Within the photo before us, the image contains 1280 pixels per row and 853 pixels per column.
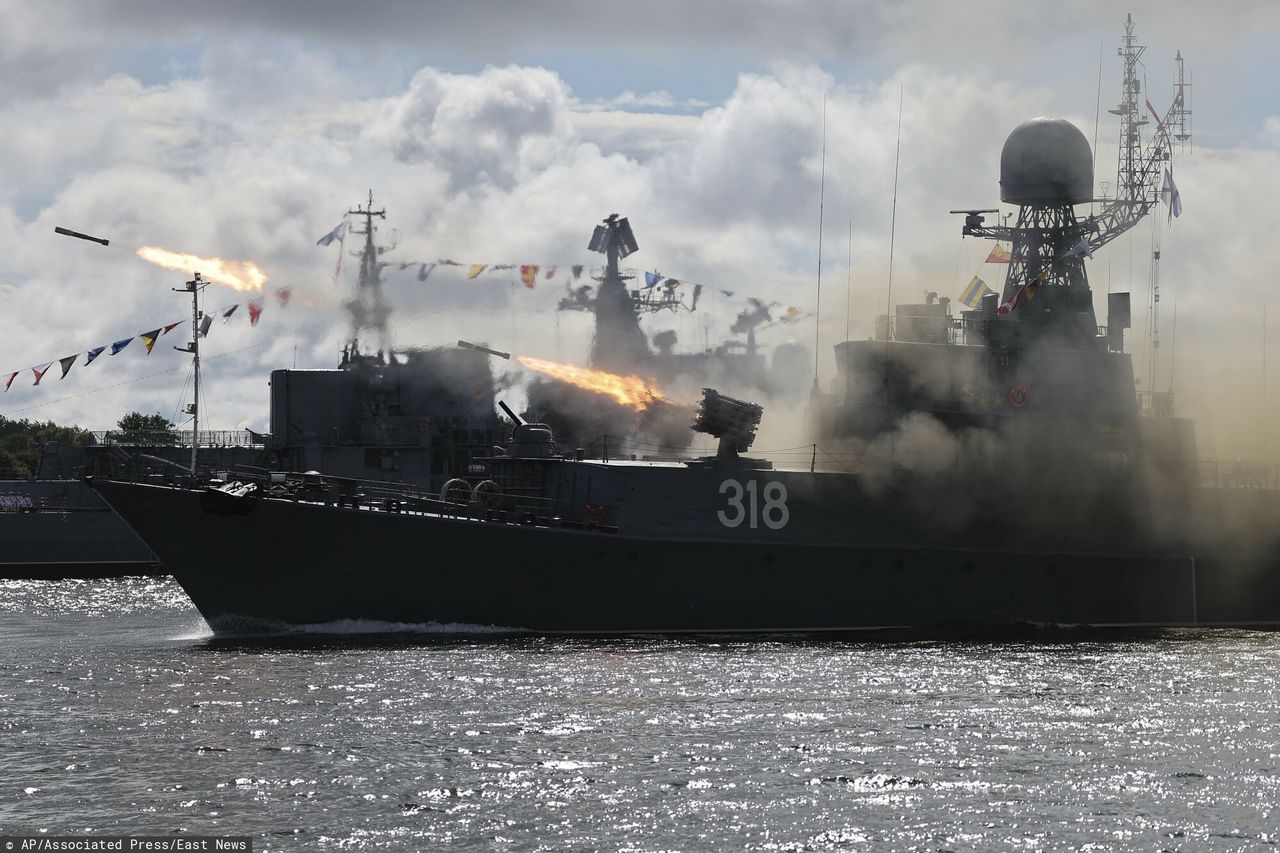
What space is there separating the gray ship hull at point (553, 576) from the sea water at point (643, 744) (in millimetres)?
1024

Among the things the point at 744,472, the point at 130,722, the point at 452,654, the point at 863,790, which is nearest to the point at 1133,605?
the point at 744,472

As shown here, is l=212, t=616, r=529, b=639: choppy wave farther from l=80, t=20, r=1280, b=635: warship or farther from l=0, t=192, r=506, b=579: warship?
l=0, t=192, r=506, b=579: warship

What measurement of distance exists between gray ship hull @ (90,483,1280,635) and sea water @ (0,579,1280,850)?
102cm

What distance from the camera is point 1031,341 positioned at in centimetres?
3653

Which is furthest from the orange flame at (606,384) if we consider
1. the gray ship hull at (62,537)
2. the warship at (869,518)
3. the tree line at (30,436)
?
the tree line at (30,436)

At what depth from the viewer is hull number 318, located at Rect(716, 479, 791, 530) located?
32312 mm

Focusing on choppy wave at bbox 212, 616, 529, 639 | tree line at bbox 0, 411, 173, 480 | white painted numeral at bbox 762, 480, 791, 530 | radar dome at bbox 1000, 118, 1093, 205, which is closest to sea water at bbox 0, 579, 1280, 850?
choppy wave at bbox 212, 616, 529, 639

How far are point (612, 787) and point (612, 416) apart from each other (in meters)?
38.0

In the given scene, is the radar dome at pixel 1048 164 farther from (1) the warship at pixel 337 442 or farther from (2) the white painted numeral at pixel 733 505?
(1) the warship at pixel 337 442

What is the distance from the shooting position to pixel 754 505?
32438mm

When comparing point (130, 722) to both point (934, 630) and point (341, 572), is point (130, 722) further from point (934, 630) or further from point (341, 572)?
point (934, 630)

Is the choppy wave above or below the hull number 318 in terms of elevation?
below

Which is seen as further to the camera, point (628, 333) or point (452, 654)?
point (628, 333)

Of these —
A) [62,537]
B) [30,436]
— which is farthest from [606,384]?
[30,436]
